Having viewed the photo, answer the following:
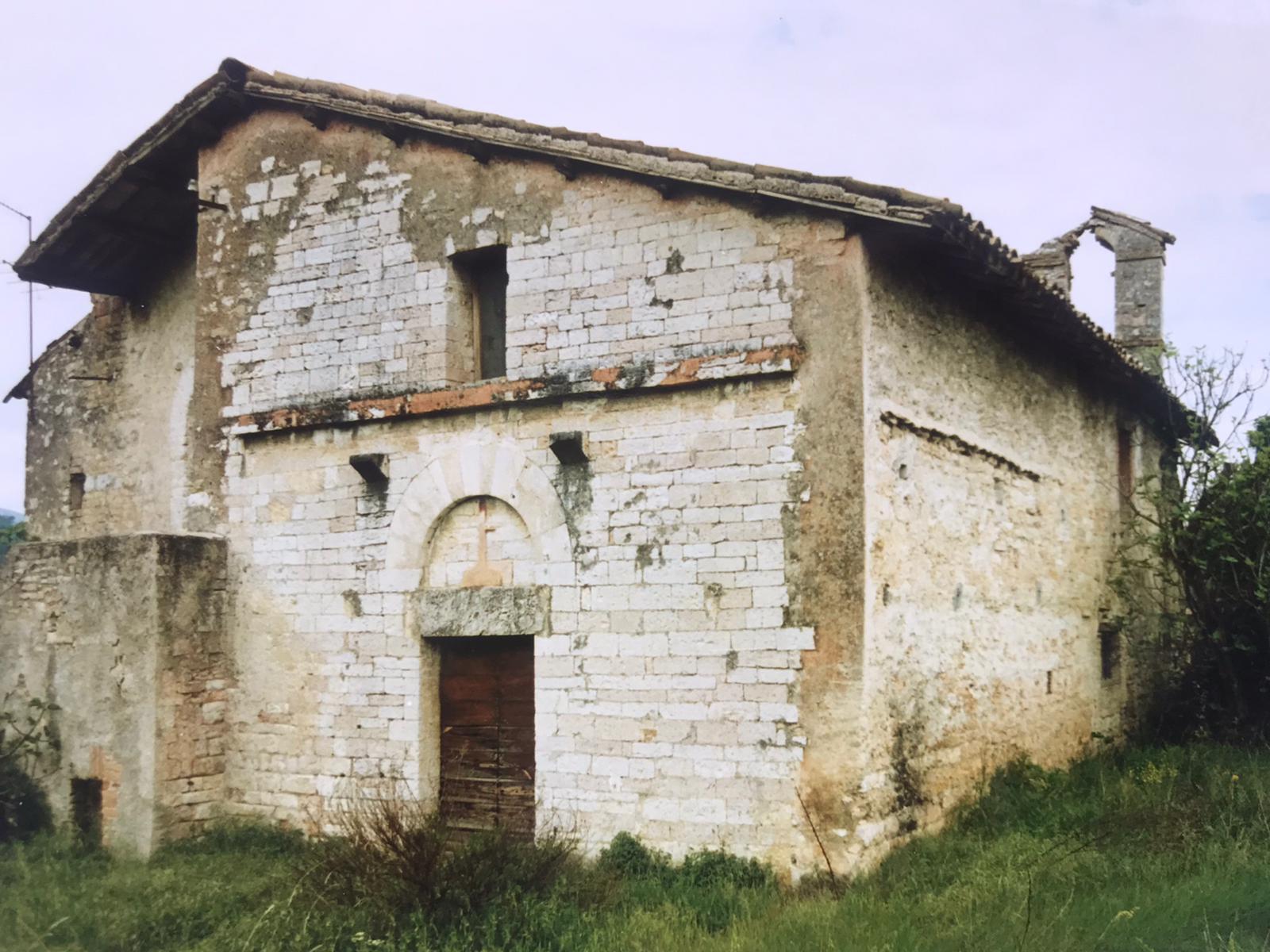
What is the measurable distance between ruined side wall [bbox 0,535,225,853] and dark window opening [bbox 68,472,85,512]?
2343 mm

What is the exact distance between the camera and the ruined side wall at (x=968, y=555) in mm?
8258

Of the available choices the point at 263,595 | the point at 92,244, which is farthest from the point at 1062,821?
the point at 92,244

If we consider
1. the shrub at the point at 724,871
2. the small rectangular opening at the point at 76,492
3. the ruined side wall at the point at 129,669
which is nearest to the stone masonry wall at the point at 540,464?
the shrub at the point at 724,871

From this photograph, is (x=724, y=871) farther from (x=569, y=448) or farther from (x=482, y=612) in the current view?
(x=569, y=448)

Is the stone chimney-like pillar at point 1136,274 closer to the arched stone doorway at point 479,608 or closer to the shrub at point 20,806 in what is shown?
the arched stone doorway at point 479,608

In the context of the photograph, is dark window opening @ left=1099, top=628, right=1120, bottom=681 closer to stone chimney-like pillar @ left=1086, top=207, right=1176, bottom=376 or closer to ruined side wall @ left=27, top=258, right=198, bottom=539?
stone chimney-like pillar @ left=1086, top=207, right=1176, bottom=376

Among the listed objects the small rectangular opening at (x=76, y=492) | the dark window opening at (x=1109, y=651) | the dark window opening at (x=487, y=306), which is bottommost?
the dark window opening at (x=1109, y=651)

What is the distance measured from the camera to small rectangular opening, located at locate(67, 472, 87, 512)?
42.4 feet

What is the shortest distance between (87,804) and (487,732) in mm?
3883

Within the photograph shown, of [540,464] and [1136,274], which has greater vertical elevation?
[1136,274]

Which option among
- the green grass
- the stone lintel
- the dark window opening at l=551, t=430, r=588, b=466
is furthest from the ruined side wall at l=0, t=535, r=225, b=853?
the dark window opening at l=551, t=430, r=588, b=466

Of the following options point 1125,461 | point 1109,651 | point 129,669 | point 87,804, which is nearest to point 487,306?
point 129,669

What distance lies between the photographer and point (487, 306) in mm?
9906

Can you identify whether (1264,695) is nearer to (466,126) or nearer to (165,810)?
(466,126)
